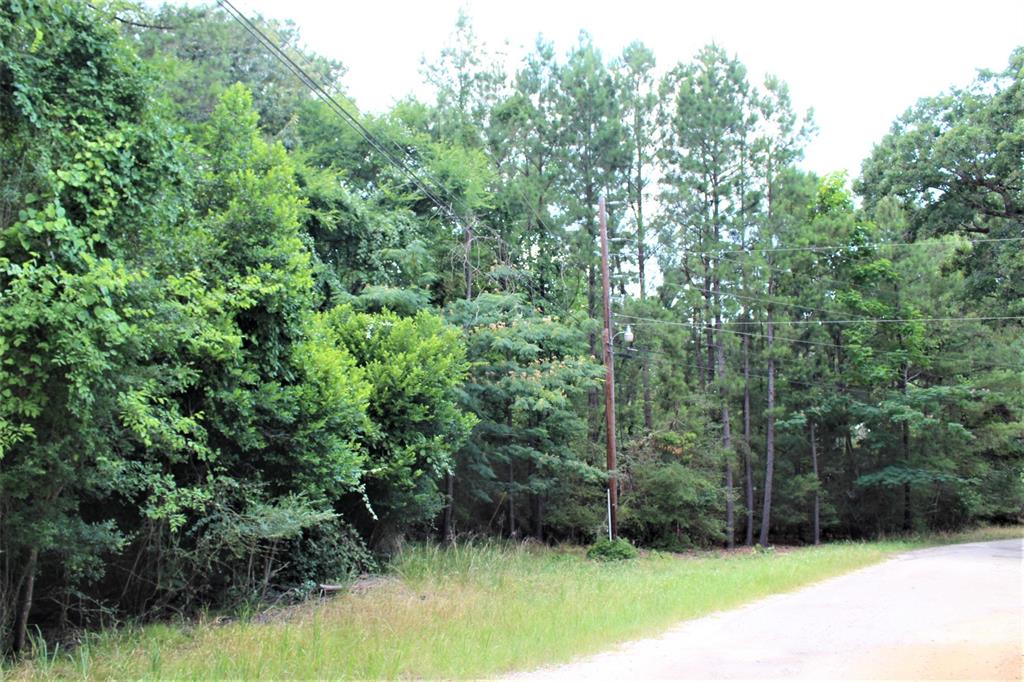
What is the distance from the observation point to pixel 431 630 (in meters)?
8.46

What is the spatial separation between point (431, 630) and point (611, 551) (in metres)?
12.5

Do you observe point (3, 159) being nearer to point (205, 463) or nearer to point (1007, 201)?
point (205, 463)

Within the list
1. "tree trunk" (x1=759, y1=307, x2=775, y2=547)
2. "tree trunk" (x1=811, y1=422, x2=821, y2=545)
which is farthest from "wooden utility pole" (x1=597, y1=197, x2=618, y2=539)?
"tree trunk" (x1=811, y1=422, x2=821, y2=545)

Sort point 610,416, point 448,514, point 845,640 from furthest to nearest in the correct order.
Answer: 1. point 448,514
2. point 610,416
3. point 845,640

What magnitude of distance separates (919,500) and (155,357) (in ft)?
113

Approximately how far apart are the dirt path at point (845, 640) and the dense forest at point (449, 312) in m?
4.84

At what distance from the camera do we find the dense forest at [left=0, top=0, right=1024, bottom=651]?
7113 millimetres

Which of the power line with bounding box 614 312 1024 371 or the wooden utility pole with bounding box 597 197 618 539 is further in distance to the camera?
the power line with bounding box 614 312 1024 371

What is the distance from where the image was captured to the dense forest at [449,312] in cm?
711

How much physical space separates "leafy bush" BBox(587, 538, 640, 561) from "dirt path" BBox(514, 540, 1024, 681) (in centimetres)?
686

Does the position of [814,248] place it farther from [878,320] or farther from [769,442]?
[769,442]

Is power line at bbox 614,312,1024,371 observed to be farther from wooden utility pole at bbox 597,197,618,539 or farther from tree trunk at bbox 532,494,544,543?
tree trunk at bbox 532,494,544,543

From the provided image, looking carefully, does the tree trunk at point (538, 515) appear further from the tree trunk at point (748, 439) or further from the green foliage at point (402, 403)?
the green foliage at point (402, 403)

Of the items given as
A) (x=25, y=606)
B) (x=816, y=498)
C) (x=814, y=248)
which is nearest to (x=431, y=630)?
(x=25, y=606)
